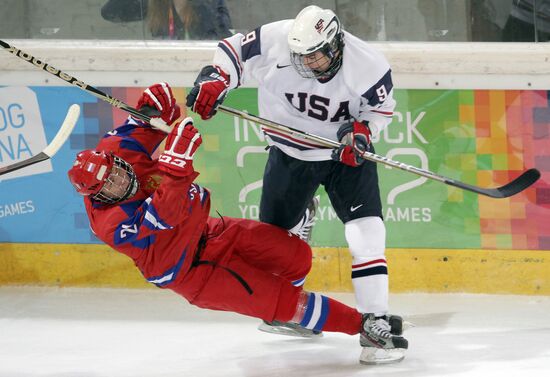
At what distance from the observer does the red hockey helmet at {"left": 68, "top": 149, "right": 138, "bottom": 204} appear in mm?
3279

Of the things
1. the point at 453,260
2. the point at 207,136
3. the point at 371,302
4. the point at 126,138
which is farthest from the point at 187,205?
the point at 453,260

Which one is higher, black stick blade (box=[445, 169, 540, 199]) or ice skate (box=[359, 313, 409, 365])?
black stick blade (box=[445, 169, 540, 199])

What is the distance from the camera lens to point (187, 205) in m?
3.45

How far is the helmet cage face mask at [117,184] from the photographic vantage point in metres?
3.32

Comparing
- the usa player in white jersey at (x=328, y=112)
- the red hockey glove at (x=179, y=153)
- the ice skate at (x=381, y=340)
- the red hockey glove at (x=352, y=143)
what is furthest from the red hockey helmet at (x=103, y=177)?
the ice skate at (x=381, y=340)

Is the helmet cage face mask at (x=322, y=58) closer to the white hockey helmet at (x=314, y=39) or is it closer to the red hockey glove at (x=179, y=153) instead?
the white hockey helmet at (x=314, y=39)

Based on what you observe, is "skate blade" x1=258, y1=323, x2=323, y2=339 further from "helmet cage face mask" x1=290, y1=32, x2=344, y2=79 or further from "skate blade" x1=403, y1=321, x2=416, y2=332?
"helmet cage face mask" x1=290, y1=32, x2=344, y2=79

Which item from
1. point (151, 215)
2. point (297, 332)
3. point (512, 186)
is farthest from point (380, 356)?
point (151, 215)

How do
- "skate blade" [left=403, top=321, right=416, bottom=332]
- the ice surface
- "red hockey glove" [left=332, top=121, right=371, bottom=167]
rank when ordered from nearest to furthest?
"red hockey glove" [left=332, top=121, right=371, bottom=167] → the ice surface → "skate blade" [left=403, top=321, right=416, bottom=332]

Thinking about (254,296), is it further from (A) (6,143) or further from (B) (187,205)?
(A) (6,143)

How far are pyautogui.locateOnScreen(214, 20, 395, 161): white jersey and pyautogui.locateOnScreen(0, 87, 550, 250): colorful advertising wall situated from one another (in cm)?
79

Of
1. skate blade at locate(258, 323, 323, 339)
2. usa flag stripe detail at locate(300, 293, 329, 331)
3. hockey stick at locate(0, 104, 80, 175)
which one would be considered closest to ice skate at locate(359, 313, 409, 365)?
usa flag stripe detail at locate(300, 293, 329, 331)

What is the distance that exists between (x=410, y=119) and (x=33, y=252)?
70.4 inches

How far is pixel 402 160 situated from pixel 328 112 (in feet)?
2.97
